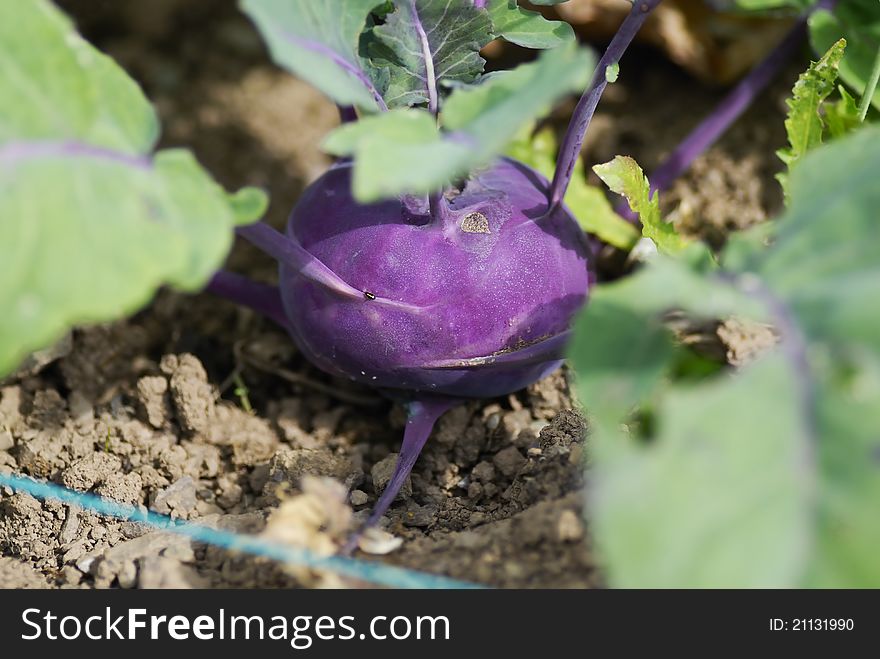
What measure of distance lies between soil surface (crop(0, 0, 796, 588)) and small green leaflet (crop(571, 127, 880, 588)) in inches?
10.9

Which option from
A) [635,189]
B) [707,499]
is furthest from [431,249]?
[707,499]

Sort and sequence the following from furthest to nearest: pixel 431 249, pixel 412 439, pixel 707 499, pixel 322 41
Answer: pixel 412 439 → pixel 431 249 → pixel 322 41 → pixel 707 499

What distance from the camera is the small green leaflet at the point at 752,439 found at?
812 mm

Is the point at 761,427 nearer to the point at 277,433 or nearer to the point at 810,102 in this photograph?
the point at 810,102

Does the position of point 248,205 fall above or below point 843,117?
below

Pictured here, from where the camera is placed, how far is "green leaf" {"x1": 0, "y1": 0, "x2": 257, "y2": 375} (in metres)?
0.92

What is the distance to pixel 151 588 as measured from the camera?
1.17 m

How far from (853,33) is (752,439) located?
45.0 inches

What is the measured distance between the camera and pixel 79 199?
3.19 ft

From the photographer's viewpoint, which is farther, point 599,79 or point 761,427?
point 599,79

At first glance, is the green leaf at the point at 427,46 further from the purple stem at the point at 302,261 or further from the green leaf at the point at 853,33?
the green leaf at the point at 853,33

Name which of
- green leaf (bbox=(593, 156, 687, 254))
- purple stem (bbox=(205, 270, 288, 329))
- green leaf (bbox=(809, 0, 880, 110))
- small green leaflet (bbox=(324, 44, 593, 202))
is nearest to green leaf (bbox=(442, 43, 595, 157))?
small green leaflet (bbox=(324, 44, 593, 202))

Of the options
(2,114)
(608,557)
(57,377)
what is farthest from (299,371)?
(608,557)

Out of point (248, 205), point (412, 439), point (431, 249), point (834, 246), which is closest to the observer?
point (834, 246)
